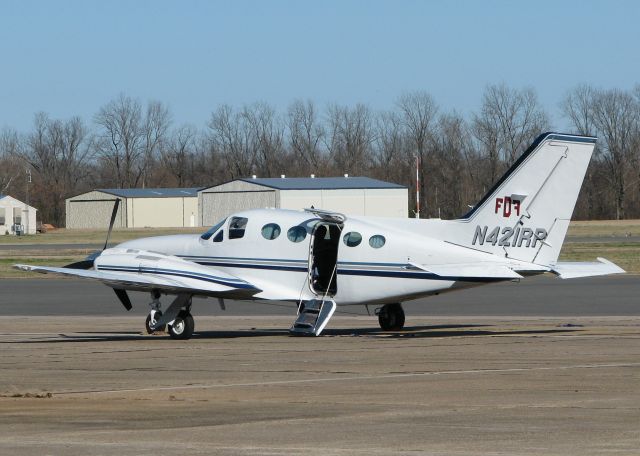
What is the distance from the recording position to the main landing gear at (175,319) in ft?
79.6

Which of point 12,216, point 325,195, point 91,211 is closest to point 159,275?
point 325,195

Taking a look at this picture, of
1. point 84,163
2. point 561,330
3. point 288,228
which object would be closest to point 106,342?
point 288,228

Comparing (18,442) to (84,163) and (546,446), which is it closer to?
(546,446)

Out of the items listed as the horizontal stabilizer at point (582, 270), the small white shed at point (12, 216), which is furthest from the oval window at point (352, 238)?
the small white shed at point (12, 216)

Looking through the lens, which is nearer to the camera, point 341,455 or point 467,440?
point 341,455

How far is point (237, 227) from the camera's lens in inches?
998

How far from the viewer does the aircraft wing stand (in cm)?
2427

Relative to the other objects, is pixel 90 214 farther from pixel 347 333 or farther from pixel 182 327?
pixel 182 327

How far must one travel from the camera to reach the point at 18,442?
464 inches

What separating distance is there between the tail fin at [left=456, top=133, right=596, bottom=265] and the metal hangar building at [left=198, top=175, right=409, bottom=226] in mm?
85126

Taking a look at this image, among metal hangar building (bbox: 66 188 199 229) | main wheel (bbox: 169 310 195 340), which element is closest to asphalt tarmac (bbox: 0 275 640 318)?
main wheel (bbox: 169 310 195 340)

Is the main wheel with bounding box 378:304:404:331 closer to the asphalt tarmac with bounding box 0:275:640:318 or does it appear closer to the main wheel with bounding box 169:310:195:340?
the main wheel with bounding box 169:310:195:340

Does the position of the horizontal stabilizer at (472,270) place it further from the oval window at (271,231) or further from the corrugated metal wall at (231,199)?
the corrugated metal wall at (231,199)

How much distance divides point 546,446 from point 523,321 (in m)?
16.8
